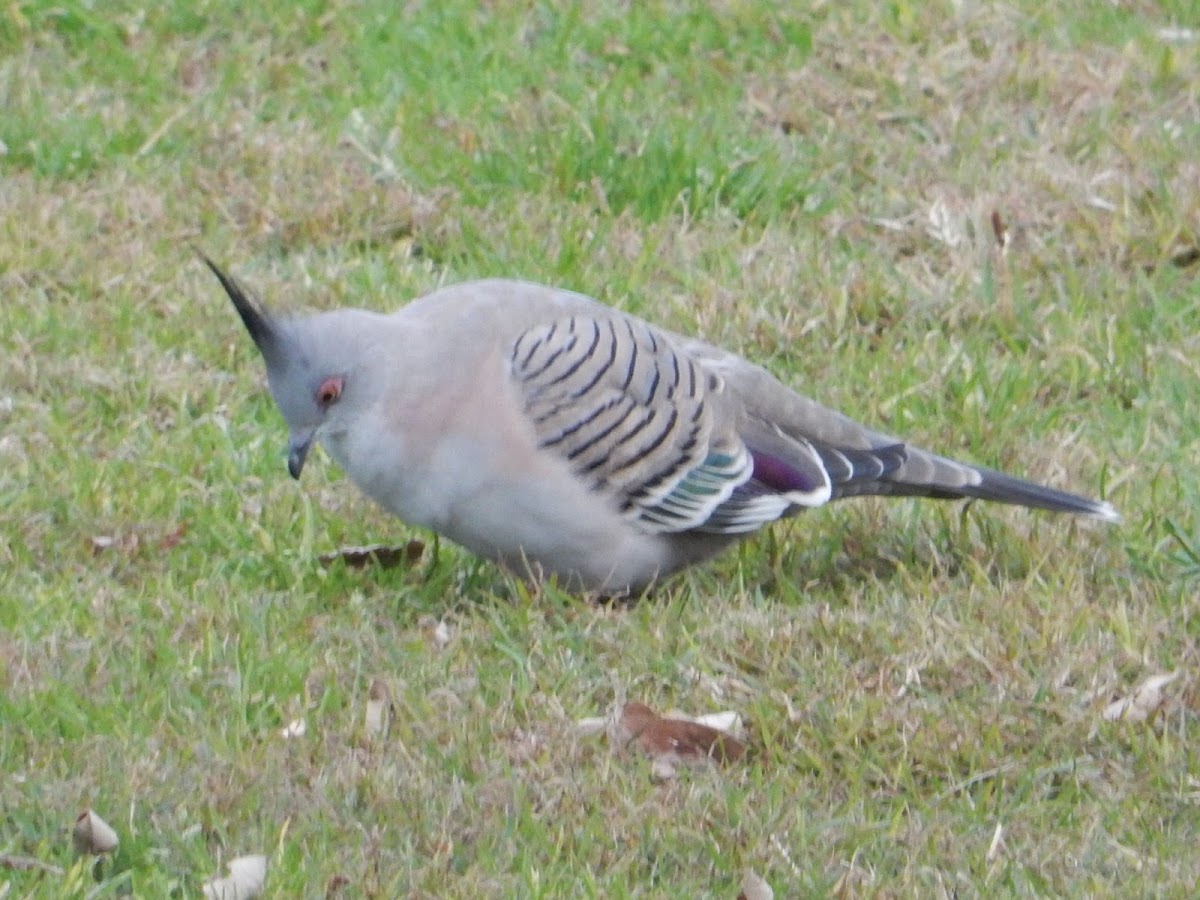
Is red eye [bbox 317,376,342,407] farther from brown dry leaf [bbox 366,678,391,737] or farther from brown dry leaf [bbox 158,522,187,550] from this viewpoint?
brown dry leaf [bbox 366,678,391,737]

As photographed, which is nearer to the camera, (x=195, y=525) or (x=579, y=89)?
(x=195, y=525)

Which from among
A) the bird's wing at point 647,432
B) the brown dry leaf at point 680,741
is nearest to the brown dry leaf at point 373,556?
the bird's wing at point 647,432

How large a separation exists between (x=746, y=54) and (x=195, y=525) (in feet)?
11.0

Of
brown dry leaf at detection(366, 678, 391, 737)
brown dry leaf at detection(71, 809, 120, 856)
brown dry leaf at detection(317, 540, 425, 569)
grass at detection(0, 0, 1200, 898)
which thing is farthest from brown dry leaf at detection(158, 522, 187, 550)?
brown dry leaf at detection(71, 809, 120, 856)

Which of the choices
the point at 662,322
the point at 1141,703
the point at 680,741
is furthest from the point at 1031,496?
the point at 662,322

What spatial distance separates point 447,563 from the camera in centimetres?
528

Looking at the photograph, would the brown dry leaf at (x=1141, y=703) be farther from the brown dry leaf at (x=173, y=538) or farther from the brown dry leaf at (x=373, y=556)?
the brown dry leaf at (x=173, y=538)

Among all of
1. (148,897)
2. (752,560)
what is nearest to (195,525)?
(752,560)

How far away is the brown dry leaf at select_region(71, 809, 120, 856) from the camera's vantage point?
3.86m

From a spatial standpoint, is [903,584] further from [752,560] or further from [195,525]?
[195,525]

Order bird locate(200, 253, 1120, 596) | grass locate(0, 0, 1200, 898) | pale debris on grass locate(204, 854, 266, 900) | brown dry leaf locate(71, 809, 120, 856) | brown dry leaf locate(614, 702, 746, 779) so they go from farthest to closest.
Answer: bird locate(200, 253, 1120, 596) → brown dry leaf locate(614, 702, 746, 779) → grass locate(0, 0, 1200, 898) → brown dry leaf locate(71, 809, 120, 856) → pale debris on grass locate(204, 854, 266, 900)

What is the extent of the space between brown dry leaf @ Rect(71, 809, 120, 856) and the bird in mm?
1221

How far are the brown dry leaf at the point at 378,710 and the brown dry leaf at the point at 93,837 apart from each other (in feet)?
2.05

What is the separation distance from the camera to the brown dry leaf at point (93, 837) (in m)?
3.86
